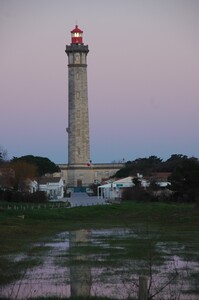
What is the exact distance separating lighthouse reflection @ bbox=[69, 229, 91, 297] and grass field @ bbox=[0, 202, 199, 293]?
31cm

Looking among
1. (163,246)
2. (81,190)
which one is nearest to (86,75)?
(81,190)

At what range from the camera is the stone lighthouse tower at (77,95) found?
115m

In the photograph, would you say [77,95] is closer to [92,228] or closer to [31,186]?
[31,186]

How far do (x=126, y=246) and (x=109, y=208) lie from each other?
23.6 m

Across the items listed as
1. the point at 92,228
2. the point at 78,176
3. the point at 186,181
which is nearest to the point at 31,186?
the point at 186,181

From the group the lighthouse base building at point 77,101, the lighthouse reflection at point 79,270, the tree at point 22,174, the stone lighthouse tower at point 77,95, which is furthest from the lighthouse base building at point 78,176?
the lighthouse reflection at point 79,270

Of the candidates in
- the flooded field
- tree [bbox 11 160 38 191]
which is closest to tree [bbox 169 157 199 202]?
tree [bbox 11 160 38 191]

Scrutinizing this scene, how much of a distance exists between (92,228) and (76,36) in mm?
88903

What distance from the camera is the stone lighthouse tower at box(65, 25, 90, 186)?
115438 mm

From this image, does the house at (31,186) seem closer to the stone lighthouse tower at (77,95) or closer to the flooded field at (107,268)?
the stone lighthouse tower at (77,95)

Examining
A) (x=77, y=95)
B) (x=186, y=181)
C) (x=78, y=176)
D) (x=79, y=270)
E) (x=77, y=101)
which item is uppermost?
(x=77, y=95)

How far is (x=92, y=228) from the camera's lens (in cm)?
3130

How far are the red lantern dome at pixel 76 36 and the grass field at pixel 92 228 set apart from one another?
7268 centimetres

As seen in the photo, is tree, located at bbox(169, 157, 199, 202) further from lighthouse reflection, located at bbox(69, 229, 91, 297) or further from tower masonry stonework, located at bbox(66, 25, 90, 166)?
tower masonry stonework, located at bbox(66, 25, 90, 166)
